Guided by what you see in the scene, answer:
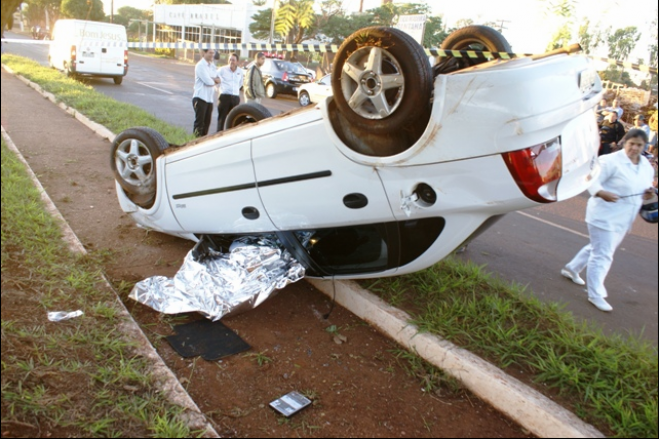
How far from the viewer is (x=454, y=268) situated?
430cm

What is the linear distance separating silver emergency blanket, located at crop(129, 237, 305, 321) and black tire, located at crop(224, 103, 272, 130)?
150cm

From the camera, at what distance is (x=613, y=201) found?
4.54m

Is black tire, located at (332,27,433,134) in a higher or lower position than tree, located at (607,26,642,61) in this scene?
lower

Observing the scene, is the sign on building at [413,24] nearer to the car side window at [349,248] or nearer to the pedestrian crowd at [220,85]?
the car side window at [349,248]

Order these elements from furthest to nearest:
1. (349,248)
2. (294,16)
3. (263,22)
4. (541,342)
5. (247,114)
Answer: (263,22) < (247,114) < (294,16) < (349,248) < (541,342)

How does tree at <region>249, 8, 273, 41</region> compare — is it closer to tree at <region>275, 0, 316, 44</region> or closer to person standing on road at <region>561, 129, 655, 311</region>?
tree at <region>275, 0, 316, 44</region>

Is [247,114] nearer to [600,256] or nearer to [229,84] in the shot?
[600,256]

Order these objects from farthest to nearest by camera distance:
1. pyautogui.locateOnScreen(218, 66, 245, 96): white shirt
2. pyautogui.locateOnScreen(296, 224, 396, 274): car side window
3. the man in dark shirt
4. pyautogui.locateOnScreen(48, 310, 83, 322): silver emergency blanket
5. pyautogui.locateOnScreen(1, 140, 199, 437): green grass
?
1. the man in dark shirt
2. pyautogui.locateOnScreen(218, 66, 245, 96): white shirt
3. pyautogui.locateOnScreen(296, 224, 396, 274): car side window
4. pyautogui.locateOnScreen(48, 310, 83, 322): silver emergency blanket
5. pyautogui.locateOnScreen(1, 140, 199, 437): green grass

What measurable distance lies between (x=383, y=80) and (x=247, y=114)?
94.6 inches

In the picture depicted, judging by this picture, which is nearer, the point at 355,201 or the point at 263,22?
the point at 355,201

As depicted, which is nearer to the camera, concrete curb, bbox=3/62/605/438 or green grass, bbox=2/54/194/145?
concrete curb, bbox=3/62/605/438

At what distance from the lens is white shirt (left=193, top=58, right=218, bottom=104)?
30.5 feet

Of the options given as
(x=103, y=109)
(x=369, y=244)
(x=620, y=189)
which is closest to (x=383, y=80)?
(x=369, y=244)

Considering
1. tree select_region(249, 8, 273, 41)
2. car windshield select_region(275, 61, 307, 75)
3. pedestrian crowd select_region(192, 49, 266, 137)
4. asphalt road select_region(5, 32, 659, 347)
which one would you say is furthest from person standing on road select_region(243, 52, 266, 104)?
car windshield select_region(275, 61, 307, 75)
